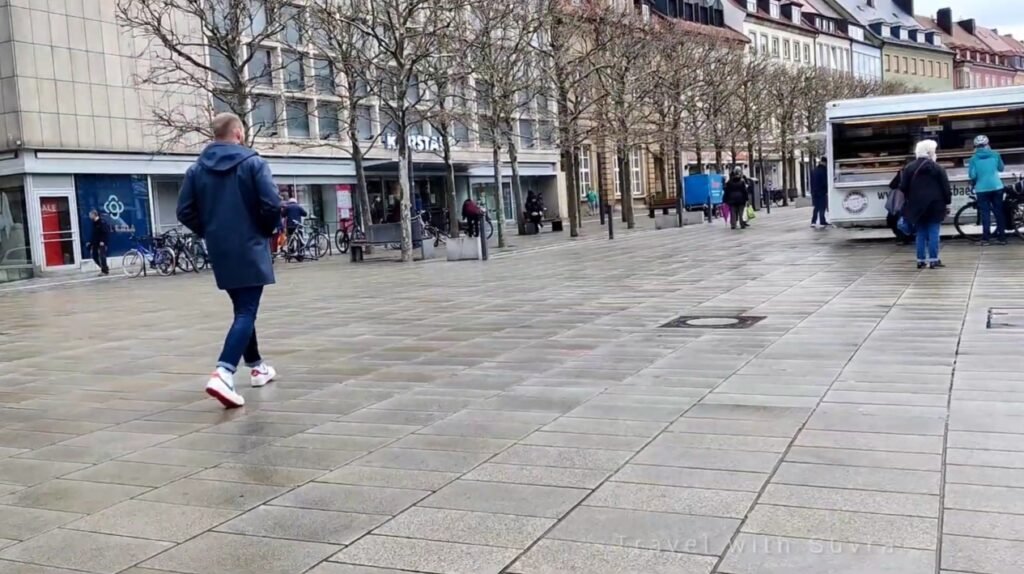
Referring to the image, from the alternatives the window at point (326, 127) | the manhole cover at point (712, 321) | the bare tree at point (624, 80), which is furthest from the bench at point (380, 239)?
the manhole cover at point (712, 321)

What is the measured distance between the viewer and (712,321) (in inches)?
367

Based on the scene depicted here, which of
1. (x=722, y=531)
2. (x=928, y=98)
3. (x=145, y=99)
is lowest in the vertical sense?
(x=722, y=531)

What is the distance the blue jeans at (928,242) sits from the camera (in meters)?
13.2

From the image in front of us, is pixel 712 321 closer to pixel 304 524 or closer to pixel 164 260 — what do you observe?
pixel 304 524

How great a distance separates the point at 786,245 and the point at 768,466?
16730mm

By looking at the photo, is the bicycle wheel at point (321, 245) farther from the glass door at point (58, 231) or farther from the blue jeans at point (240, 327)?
the blue jeans at point (240, 327)

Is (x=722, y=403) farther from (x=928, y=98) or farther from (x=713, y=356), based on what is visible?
(x=928, y=98)

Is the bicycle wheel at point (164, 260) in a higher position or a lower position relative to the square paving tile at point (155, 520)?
higher

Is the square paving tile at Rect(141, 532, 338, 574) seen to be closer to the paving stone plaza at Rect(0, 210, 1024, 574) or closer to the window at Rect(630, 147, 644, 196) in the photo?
the paving stone plaza at Rect(0, 210, 1024, 574)

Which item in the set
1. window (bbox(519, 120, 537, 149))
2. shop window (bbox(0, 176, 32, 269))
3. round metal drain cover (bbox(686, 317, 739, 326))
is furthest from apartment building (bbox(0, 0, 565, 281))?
round metal drain cover (bbox(686, 317, 739, 326))

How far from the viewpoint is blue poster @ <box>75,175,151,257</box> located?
28.7m

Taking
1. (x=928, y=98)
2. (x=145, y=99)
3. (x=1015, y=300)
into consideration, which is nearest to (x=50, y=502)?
(x=1015, y=300)

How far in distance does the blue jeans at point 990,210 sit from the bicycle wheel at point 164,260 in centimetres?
1844

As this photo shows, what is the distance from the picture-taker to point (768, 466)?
4.41 meters
